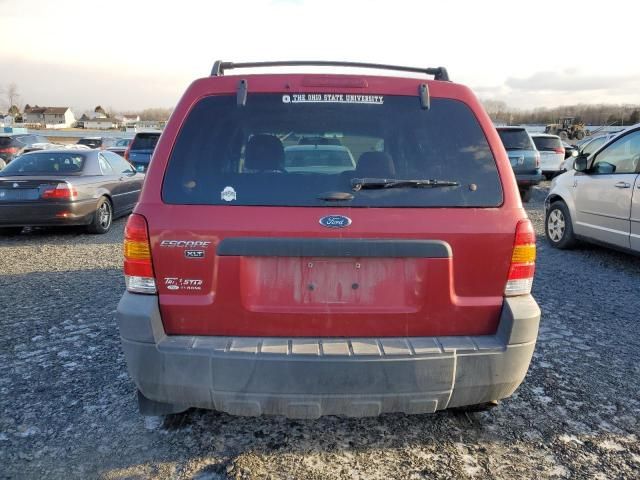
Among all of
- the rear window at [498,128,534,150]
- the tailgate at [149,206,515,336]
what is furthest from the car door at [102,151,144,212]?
the rear window at [498,128,534,150]

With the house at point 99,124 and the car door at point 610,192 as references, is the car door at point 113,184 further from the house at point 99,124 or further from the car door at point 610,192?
the house at point 99,124

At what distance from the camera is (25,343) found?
4.00 m

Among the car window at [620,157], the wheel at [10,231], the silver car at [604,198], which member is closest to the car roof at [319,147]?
the silver car at [604,198]

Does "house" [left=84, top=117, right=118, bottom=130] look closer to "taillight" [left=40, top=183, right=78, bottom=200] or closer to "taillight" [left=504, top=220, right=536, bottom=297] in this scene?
"taillight" [left=40, top=183, right=78, bottom=200]

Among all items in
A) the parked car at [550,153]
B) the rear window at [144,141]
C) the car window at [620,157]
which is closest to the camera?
the car window at [620,157]

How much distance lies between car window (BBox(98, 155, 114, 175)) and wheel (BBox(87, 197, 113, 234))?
554mm

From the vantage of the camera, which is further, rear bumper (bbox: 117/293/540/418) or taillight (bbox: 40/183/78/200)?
taillight (bbox: 40/183/78/200)

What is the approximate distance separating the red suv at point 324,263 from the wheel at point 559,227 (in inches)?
219

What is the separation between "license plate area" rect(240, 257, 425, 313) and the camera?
7.56 feet

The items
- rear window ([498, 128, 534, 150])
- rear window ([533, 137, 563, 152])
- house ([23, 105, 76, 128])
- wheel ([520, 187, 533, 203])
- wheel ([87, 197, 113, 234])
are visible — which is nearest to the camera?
wheel ([87, 197, 113, 234])

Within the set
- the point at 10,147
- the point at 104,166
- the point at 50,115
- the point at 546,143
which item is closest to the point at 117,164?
the point at 104,166

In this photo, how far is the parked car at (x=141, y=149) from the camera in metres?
14.5

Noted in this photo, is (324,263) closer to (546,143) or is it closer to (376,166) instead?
(376,166)

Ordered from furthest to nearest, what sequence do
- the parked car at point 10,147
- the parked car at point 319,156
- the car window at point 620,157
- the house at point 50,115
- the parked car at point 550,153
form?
the house at point 50,115, the parked car at point 10,147, the parked car at point 550,153, the car window at point 620,157, the parked car at point 319,156
